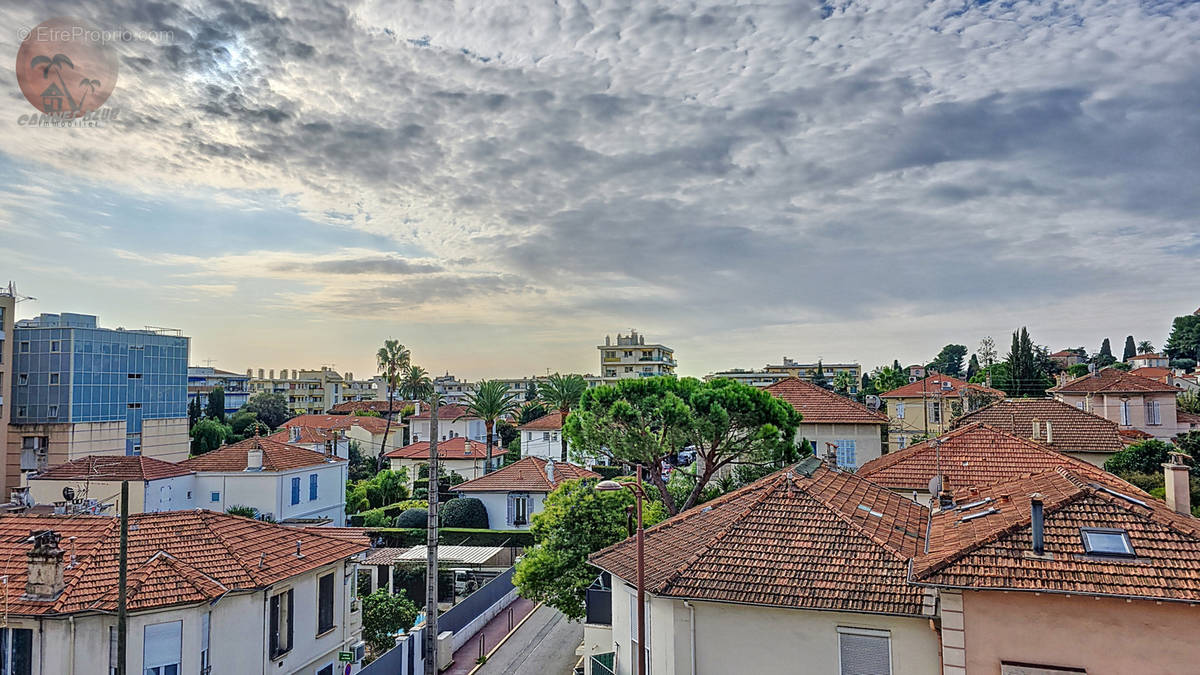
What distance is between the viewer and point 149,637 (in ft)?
48.3

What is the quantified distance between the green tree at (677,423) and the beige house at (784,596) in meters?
11.8

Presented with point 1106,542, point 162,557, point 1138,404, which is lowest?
point 162,557

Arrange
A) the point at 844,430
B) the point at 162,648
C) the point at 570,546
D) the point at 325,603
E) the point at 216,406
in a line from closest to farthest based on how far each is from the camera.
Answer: the point at 162,648 → the point at 325,603 → the point at 570,546 → the point at 844,430 → the point at 216,406

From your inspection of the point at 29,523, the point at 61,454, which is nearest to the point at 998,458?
the point at 29,523

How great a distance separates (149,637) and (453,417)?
221ft

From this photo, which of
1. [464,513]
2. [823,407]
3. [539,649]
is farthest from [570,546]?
[823,407]

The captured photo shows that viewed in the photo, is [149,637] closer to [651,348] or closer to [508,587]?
[508,587]

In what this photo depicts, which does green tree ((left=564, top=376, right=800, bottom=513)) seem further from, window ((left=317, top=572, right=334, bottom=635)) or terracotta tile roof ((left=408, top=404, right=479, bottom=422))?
A: terracotta tile roof ((left=408, top=404, right=479, bottom=422))

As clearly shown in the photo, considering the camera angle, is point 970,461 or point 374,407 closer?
point 970,461

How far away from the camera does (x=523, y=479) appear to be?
45969mm

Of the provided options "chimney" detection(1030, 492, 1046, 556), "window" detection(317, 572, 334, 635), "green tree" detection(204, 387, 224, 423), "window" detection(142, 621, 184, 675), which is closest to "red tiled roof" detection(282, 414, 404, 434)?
"green tree" detection(204, 387, 224, 423)

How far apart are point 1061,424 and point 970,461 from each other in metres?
11.4

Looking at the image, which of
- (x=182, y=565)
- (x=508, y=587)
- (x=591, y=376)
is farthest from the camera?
(x=591, y=376)

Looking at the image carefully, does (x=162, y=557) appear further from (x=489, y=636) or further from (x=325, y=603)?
(x=489, y=636)
